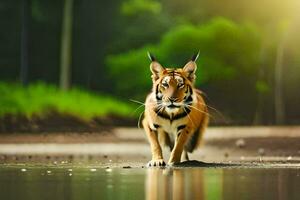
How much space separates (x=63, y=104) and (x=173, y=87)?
8.66ft

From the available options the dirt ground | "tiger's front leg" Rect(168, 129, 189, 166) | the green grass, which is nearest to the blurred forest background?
the green grass

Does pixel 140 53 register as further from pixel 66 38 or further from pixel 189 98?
pixel 189 98

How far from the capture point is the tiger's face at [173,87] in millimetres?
7477

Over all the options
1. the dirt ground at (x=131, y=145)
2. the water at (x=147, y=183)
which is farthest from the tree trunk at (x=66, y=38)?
the water at (x=147, y=183)

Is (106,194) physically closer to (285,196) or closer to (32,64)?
(285,196)

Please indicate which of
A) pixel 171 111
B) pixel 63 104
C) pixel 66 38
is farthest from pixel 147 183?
pixel 66 38

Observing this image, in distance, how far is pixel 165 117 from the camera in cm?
755

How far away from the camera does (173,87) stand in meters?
7.50

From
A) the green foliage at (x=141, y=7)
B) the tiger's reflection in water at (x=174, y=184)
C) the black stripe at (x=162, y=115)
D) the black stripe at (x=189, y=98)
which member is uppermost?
the green foliage at (x=141, y=7)

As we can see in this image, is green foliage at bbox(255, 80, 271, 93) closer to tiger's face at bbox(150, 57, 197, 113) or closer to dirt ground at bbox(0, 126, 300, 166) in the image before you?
dirt ground at bbox(0, 126, 300, 166)

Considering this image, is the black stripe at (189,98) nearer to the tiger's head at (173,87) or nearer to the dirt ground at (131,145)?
the tiger's head at (173,87)

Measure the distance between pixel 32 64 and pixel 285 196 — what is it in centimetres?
584

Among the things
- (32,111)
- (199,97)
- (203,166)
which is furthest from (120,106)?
(203,166)

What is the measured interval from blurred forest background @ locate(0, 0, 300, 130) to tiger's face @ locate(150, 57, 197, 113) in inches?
89.0
